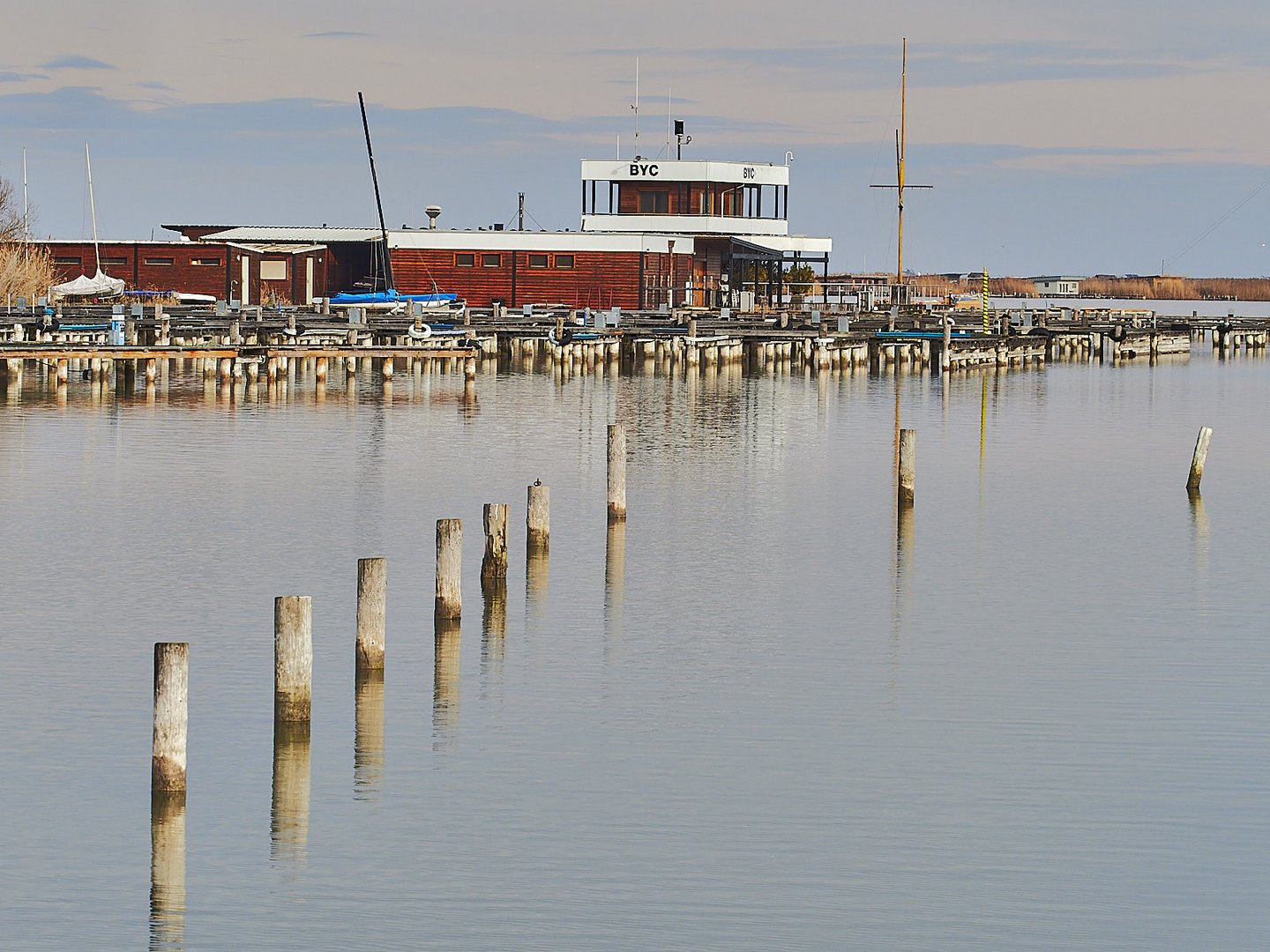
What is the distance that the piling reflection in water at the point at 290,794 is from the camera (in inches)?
562

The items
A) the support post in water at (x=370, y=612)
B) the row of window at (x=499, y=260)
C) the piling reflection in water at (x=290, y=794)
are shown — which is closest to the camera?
the piling reflection in water at (x=290, y=794)

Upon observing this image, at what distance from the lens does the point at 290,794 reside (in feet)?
50.5

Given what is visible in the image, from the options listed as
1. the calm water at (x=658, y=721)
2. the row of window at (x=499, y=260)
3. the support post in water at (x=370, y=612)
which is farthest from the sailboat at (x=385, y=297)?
the support post in water at (x=370, y=612)

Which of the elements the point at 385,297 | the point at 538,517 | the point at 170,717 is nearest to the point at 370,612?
the point at 170,717

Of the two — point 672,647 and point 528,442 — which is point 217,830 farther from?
point 528,442

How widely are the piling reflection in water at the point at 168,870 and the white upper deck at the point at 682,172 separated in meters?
79.5

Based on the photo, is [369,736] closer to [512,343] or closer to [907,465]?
[907,465]

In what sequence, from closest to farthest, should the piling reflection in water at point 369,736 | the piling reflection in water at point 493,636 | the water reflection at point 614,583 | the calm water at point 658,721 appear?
the calm water at point 658,721 < the piling reflection in water at point 369,736 < the piling reflection in water at point 493,636 < the water reflection at point 614,583

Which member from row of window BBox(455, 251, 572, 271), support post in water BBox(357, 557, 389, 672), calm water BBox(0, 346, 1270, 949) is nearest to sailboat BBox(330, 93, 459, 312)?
row of window BBox(455, 251, 572, 271)

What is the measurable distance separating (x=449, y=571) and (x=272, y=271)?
64114 millimetres

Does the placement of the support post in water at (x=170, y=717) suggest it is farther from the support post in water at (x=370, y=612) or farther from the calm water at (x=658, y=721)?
the support post in water at (x=370, y=612)

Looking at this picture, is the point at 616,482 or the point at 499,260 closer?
the point at 616,482

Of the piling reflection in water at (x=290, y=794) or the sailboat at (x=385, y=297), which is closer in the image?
the piling reflection in water at (x=290, y=794)

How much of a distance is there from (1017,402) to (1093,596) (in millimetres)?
35762
